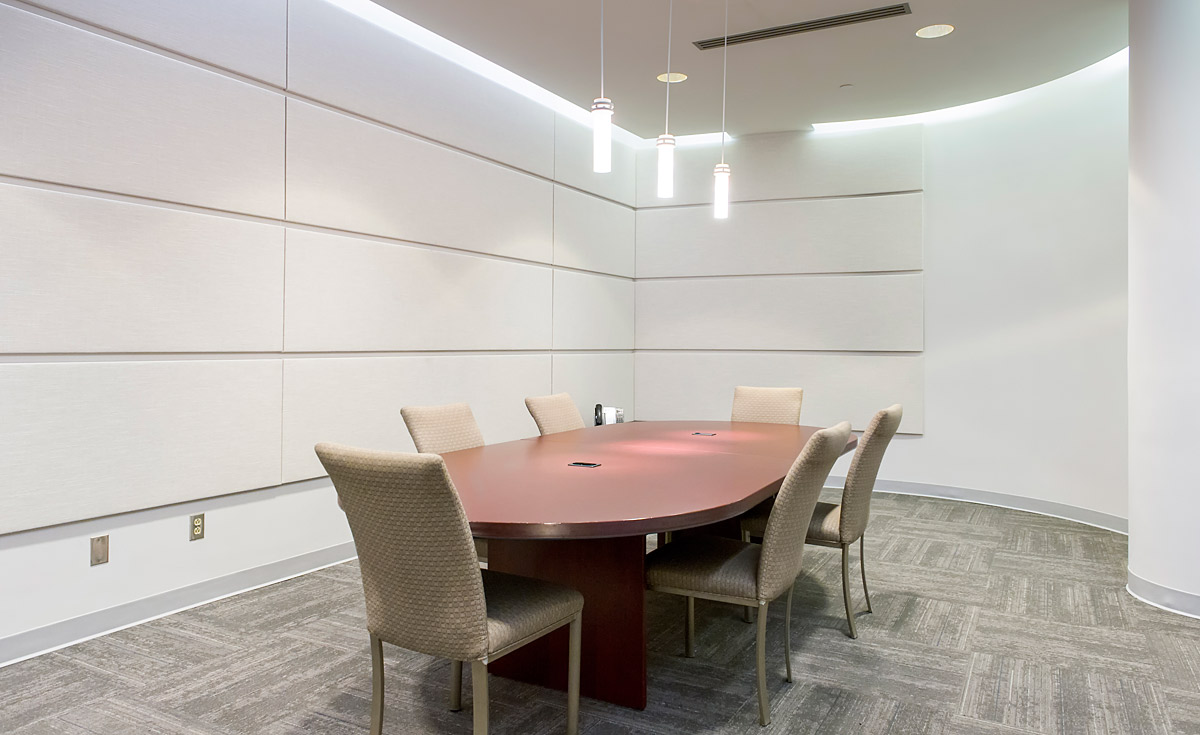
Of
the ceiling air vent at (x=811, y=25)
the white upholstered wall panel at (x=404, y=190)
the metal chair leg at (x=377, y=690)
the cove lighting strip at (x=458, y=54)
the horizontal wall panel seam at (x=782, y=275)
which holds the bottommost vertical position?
the metal chair leg at (x=377, y=690)

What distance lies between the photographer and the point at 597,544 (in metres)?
2.71

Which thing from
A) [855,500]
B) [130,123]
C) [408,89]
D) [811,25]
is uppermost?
[811,25]

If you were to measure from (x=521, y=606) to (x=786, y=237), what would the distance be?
5.33 m

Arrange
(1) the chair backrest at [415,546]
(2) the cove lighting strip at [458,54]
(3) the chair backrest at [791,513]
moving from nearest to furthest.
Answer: (1) the chair backrest at [415,546] < (3) the chair backrest at [791,513] < (2) the cove lighting strip at [458,54]

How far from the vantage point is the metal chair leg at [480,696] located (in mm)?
1998

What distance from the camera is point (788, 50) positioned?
4.91 metres

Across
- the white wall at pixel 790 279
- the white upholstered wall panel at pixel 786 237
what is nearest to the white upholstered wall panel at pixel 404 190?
the white upholstered wall panel at pixel 786 237

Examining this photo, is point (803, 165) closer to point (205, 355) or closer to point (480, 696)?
point (205, 355)

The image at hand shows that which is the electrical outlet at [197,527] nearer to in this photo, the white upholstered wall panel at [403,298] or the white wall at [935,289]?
the white upholstered wall panel at [403,298]

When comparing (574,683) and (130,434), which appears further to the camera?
(130,434)

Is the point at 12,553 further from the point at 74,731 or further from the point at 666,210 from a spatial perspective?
the point at 666,210

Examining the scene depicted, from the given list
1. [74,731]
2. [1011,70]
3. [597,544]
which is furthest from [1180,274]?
[74,731]

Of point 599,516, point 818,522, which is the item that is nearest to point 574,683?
point 599,516

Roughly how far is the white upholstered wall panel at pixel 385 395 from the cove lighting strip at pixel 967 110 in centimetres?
341
